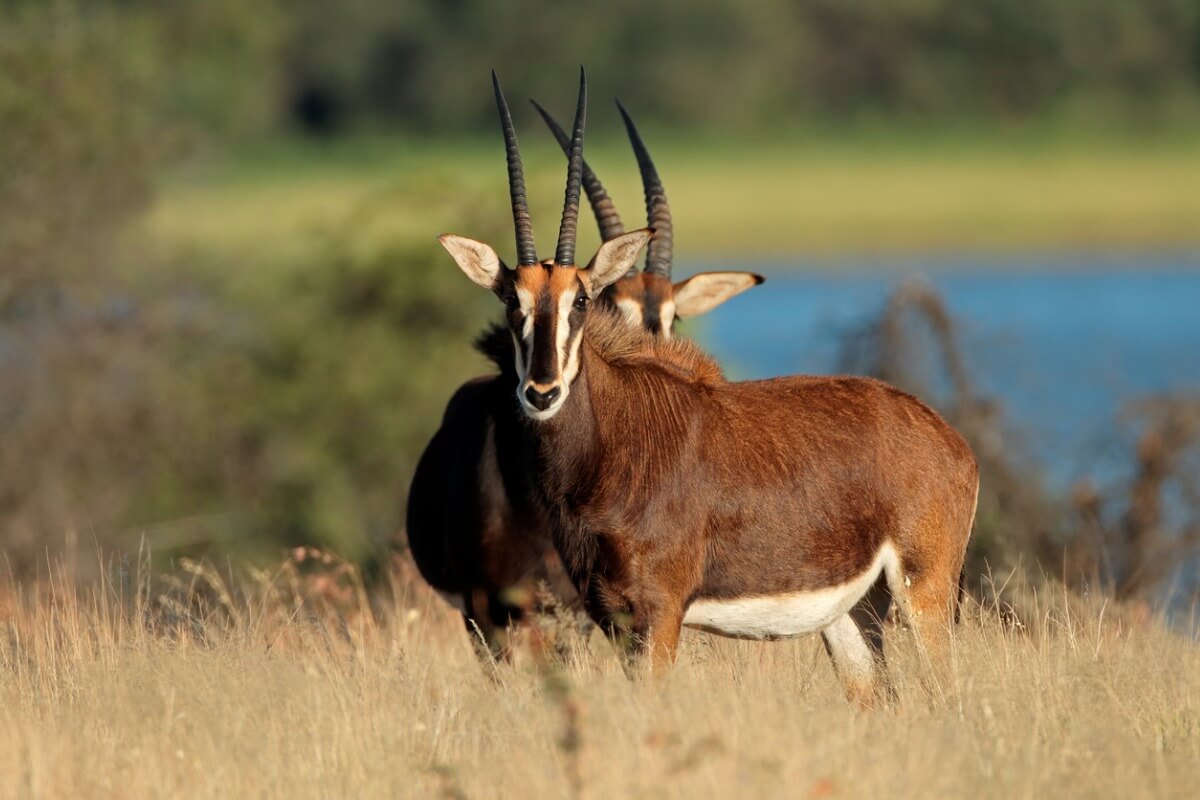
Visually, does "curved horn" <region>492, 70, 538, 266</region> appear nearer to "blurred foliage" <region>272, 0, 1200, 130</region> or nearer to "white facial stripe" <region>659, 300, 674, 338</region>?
"white facial stripe" <region>659, 300, 674, 338</region>

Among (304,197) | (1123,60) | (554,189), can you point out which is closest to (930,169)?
(1123,60)

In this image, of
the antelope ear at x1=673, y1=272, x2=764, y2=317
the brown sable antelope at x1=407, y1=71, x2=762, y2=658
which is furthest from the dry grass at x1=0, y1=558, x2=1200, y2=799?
the antelope ear at x1=673, y1=272, x2=764, y2=317

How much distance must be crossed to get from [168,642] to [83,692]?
0.58 meters

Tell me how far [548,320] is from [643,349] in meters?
1.12

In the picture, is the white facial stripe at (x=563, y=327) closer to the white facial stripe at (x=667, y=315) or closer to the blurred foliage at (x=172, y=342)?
the white facial stripe at (x=667, y=315)

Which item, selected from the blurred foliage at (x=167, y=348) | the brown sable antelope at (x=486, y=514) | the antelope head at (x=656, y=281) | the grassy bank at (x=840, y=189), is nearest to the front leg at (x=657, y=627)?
the brown sable antelope at (x=486, y=514)

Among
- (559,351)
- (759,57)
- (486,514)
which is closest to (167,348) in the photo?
(486,514)

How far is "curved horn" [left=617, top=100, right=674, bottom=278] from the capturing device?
11406 mm

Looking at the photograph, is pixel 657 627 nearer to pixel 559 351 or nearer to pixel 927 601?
pixel 559 351

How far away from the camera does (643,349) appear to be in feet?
26.6

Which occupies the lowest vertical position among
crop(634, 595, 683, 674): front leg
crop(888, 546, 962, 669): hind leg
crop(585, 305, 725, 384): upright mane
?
crop(888, 546, 962, 669): hind leg

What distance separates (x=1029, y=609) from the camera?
9750mm

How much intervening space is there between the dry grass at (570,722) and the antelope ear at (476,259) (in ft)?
5.13

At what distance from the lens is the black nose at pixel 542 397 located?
688cm
